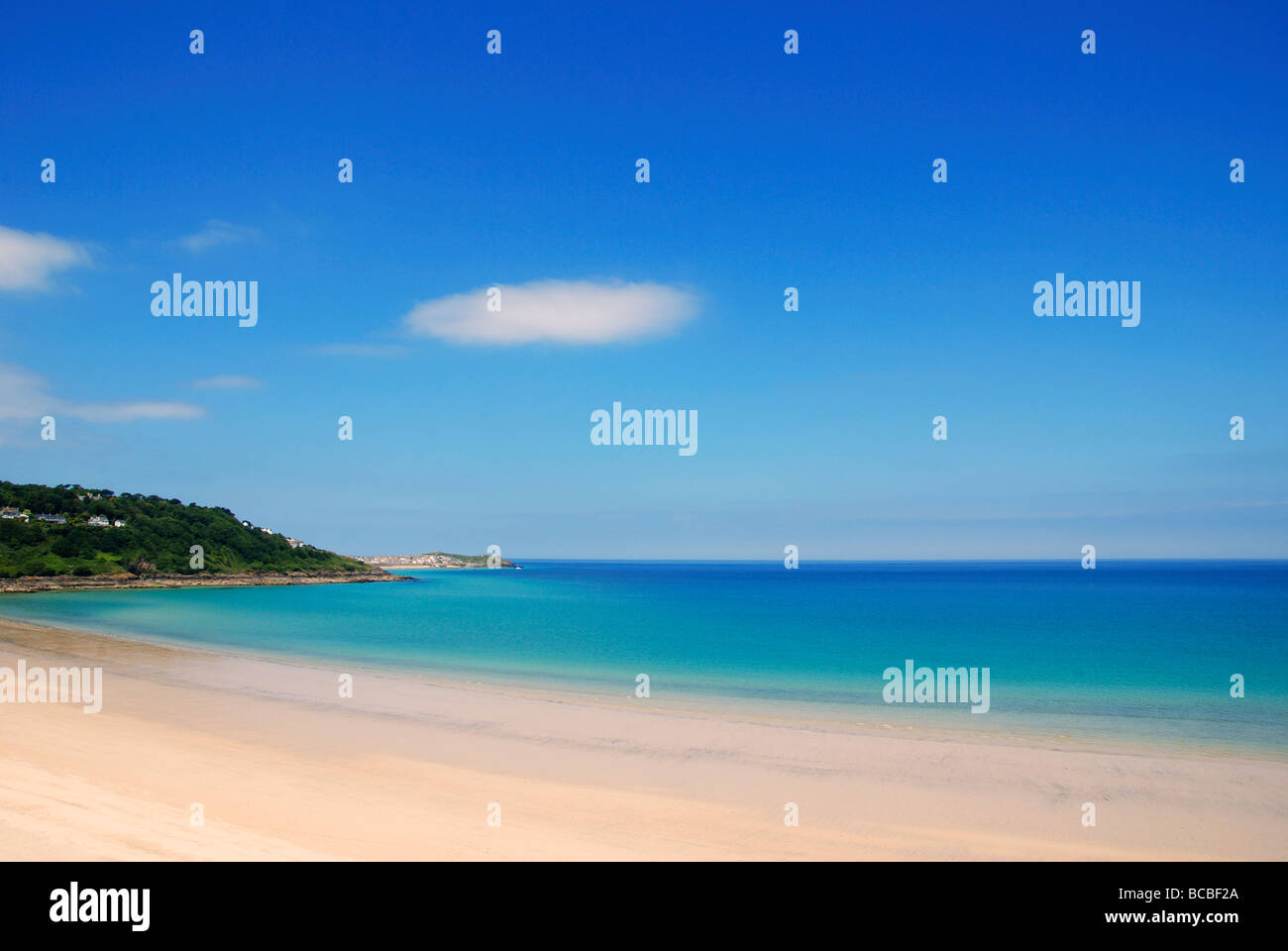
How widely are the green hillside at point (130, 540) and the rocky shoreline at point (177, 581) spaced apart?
128 centimetres

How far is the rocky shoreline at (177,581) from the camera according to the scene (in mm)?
74625

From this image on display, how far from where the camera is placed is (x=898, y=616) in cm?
5062

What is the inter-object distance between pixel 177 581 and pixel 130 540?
10.3m

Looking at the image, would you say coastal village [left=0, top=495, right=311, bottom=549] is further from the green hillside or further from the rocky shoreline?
the rocky shoreline

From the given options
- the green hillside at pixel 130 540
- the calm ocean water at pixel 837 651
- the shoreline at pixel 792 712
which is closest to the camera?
the shoreline at pixel 792 712

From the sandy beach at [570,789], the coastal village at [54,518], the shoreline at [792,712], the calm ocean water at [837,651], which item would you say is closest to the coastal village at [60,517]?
the coastal village at [54,518]

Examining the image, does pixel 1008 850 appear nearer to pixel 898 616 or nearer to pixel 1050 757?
pixel 1050 757

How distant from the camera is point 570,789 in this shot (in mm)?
10469

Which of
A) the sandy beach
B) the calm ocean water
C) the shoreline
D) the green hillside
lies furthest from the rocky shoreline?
the sandy beach

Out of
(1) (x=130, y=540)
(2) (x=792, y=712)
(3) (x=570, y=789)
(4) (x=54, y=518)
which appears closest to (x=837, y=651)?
(2) (x=792, y=712)

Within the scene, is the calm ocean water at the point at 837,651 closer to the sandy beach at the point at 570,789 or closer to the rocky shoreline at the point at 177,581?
the sandy beach at the point at 570,789

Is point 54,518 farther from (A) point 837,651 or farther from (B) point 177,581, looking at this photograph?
(A) point 837,651
